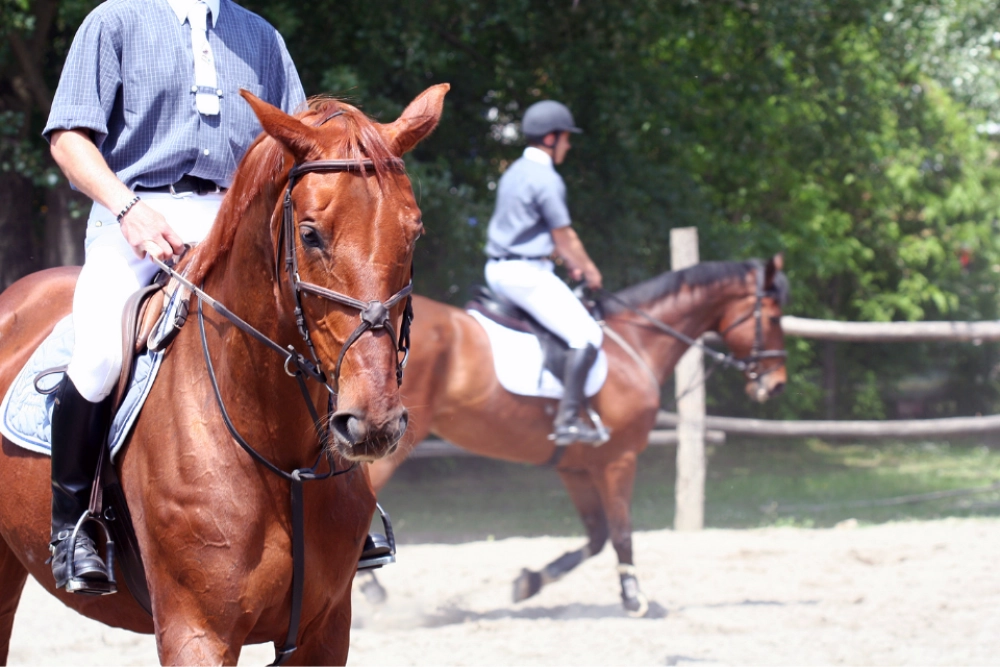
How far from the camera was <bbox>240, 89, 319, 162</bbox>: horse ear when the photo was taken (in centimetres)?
205

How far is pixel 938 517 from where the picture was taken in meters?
9.39

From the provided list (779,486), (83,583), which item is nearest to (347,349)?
(83,583)

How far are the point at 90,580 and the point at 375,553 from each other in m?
0.71

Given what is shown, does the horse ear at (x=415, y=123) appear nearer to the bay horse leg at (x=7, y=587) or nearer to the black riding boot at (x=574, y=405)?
the bay horse leg at (x=7, y=587)

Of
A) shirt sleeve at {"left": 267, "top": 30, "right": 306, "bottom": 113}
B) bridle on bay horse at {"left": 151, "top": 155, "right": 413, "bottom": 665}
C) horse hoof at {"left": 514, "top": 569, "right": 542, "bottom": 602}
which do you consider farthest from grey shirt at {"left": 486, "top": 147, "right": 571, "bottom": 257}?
bridle on bay horse at {"left": 151, "top": 155, "right": 413, "bottom": 665}

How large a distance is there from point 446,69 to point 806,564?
5.70 meters

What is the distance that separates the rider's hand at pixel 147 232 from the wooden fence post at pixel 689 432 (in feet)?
21.3

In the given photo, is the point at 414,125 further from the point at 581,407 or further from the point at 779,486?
the point at 779,486

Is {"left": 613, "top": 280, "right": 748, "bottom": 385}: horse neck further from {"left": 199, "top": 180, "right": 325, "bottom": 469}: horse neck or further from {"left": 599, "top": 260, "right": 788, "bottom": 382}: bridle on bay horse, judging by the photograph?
{"left": 199, "top": 180, "right": 325, "bottom": 469}: horse neck

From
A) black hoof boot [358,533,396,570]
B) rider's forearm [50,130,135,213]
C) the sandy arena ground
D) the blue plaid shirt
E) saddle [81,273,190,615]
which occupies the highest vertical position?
the blue plaid shirt

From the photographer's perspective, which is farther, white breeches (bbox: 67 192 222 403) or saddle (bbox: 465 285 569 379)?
saddle (bbox: 465 285 569 379)

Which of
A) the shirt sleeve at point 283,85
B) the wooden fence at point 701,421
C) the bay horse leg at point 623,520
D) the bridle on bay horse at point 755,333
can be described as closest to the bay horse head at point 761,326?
the bridle on bay horse at point 755,333

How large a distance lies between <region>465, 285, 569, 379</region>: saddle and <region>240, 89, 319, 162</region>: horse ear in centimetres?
439

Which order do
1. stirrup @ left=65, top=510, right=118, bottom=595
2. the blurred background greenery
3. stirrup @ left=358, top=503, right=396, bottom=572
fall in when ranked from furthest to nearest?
the blurred background greenery → stirrup @ left=358, top=503, right=396, bottom=572 → stirrup @ left=65, top=510, right=118, bottom=595
